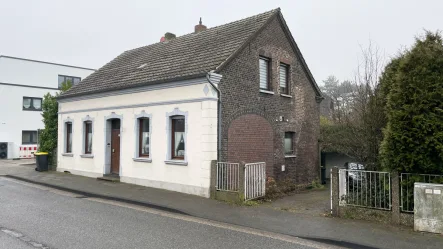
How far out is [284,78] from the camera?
1570 centimetres

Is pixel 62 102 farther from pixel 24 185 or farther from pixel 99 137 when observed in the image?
pixel 24 185

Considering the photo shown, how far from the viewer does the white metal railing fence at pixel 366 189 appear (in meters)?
8.25

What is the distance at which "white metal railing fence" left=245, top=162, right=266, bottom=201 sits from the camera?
1072cm

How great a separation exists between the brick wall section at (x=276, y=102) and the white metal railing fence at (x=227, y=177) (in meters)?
0.86

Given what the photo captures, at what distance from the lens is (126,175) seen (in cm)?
1419

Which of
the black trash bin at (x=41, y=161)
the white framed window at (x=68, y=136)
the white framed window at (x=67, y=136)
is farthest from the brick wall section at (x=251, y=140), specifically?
the black trash bin at (x=41, y=161)

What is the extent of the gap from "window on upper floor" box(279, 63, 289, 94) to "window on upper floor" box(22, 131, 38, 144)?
25.9m

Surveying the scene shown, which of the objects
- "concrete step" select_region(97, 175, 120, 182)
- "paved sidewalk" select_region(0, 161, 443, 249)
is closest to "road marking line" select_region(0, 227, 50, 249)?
"paved sidewalk" select_region(0, 161, 443, 249)

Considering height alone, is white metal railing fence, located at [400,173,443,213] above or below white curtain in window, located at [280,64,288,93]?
below

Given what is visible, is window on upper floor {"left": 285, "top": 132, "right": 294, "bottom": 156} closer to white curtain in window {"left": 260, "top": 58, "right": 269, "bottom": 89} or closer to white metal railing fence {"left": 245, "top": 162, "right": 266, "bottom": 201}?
white curtain in window {"left": 260, "top": 58, "right": 269, "bottom": 89}

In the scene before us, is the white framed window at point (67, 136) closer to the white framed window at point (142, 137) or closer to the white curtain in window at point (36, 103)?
the white framed window at point (142, 137)

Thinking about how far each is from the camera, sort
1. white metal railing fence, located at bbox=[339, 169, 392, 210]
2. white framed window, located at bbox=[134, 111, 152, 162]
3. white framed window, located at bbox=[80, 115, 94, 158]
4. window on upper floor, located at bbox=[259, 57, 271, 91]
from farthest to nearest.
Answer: white framed window, located at bbox=[80, 115, 94, 158] → window on upper floor, located at bbox=[259, 57, 271, 91] → white framed window, located at bbox=[134, 111, 152, 162] → white metal railing fence, located at bbox=[339, 169, 392, 210]

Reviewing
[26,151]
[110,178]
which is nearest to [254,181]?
[110,178]

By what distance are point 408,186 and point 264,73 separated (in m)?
7.87
